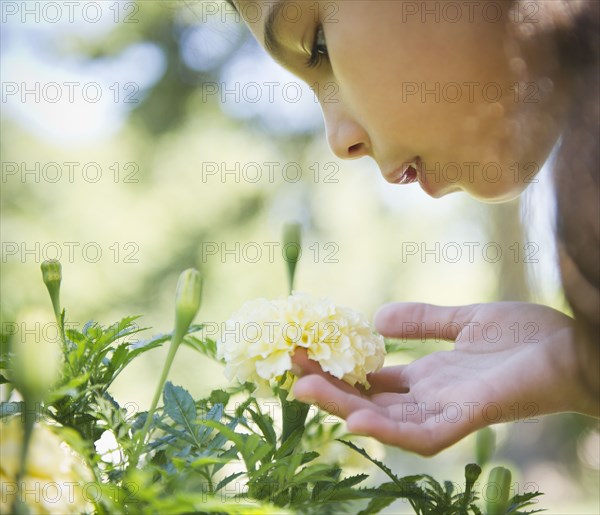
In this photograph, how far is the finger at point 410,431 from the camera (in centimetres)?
42

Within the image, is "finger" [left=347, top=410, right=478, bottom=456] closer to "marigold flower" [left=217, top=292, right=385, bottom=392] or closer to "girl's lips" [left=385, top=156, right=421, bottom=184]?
"marigold flower" [left=217, top=292, right=385, bottom=392]

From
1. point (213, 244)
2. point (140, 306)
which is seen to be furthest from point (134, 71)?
point (140, 306)

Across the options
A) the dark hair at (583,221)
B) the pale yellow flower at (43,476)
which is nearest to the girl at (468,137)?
the dark hair at (583,221)

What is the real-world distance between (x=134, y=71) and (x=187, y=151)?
0.34m

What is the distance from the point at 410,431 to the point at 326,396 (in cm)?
6

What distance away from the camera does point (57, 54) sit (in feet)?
8.84

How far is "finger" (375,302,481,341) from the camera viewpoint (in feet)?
2.04

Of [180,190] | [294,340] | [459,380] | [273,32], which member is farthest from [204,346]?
[180,190]

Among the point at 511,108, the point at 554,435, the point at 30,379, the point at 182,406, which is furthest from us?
the point at 554,435

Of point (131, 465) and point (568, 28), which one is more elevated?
point (568, 28)

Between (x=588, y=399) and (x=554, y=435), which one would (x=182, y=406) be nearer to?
(x=588, y=399)

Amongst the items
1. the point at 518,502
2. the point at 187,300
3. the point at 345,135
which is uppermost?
the point at 345,135

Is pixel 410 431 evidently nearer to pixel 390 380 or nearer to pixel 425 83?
pixel 390 380

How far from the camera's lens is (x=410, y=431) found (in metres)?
0.45
